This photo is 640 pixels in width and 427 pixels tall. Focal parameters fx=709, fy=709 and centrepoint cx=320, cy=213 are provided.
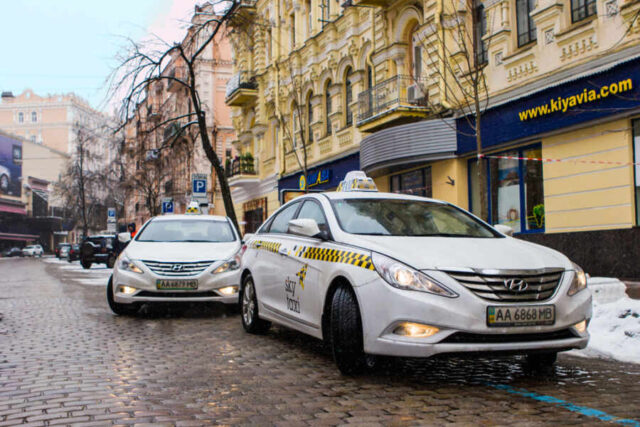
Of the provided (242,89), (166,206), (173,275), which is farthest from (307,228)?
(242,89)

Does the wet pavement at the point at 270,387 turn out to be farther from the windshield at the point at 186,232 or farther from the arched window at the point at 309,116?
the arched window at the point at 309,116

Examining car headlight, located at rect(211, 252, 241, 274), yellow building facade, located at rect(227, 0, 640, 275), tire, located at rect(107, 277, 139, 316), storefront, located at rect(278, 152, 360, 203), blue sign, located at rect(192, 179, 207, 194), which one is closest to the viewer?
car headlight, located at rect(211, 252, 241, 274)

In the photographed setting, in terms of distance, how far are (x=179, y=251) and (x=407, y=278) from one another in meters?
5.94

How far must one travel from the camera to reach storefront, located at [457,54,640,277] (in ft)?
41.7

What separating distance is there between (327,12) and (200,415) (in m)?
23.7

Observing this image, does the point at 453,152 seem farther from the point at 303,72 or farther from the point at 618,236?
the point at 303,72

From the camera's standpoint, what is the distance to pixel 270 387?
5.30m

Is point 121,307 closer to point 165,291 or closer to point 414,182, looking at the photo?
point 165,291

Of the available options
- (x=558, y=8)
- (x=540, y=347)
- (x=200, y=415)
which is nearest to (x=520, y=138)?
(x=558, y=8)

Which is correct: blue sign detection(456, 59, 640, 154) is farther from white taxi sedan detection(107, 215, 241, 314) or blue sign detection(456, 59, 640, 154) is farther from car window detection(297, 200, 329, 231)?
car window detection(297, 200, 329, 231)

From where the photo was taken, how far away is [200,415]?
4.46 meters

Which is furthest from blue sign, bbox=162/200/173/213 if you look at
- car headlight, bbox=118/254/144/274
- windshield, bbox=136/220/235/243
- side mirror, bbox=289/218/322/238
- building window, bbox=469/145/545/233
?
side mirror, bbox=289/218/322/238

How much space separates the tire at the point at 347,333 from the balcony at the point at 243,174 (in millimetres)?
27824

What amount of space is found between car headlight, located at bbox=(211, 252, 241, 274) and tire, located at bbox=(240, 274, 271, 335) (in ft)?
4.98
